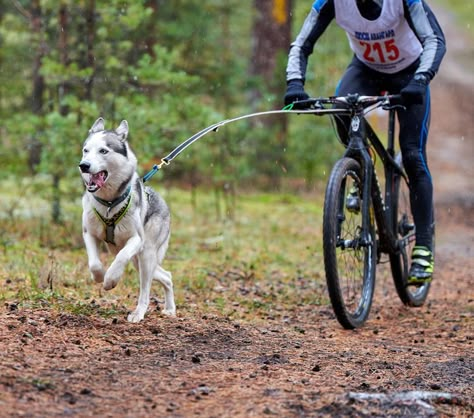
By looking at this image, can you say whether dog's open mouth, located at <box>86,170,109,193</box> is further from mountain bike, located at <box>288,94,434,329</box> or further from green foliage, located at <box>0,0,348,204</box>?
green foliage, located at <box>0,0,348,204</box>

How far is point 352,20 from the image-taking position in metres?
6.38

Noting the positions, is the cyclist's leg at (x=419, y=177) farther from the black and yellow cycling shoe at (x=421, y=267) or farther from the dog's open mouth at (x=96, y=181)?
the dog's open mouth at (x=96, y=181)

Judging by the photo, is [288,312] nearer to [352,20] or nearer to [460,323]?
[460,323]

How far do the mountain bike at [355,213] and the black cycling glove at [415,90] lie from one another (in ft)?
0.33

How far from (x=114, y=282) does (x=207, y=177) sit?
11975 millimetres

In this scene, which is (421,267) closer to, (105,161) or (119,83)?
(105,161)

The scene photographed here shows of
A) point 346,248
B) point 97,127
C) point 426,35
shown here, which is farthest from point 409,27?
point 97,127

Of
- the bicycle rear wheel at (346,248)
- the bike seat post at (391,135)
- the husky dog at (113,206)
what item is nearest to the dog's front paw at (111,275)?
the husky dog at (113,206)

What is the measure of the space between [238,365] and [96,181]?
60.1 inches

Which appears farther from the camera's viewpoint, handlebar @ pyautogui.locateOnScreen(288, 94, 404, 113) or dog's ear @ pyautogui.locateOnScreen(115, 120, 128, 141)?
handlebar @ pyautogui.locateOnScreen(288, 94, 404, 113)

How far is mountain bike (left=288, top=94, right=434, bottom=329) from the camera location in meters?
5.92

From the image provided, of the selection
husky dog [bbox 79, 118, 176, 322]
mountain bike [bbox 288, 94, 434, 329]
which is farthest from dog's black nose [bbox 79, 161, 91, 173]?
mountain bike [bbox 288, 94, 434, 329]

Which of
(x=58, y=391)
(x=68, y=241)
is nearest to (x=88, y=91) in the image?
(x=68, y=241)

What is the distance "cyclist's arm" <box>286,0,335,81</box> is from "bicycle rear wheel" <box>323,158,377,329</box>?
88cm
